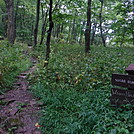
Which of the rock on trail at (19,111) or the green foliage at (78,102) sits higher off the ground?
the green foliage at (78,102)

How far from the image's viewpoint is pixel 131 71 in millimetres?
4078

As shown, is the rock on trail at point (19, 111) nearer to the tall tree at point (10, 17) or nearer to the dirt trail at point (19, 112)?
the dirt trail at point (19, 112)

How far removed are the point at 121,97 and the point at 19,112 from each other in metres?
3.28

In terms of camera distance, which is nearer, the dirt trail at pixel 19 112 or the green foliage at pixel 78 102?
the green foliage at pixel 78 102

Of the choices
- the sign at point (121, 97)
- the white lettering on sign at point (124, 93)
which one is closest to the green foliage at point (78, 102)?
the sign at point (121, 97)

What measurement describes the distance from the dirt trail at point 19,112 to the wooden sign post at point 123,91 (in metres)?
2.37

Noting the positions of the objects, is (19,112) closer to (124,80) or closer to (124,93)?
(124,93)

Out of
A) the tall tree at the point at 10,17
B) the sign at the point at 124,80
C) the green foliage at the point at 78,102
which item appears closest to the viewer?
the green foliage at the point at 78,102

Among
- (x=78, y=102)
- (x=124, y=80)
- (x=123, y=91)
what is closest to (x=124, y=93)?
(x=123, y=91)

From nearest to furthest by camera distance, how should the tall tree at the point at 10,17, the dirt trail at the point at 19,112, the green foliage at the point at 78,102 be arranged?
the green foliage at the point at 78,102, the dirt trail at the point at 19,112, the tall tree at the point at 10,17

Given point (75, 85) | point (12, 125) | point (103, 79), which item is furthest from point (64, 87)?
point (12, 125)

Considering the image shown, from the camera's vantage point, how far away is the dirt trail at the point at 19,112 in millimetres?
4007

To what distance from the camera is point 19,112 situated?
187 inches

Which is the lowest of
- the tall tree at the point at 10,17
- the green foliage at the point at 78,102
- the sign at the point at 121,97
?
the green foliage at the point at 78,102
